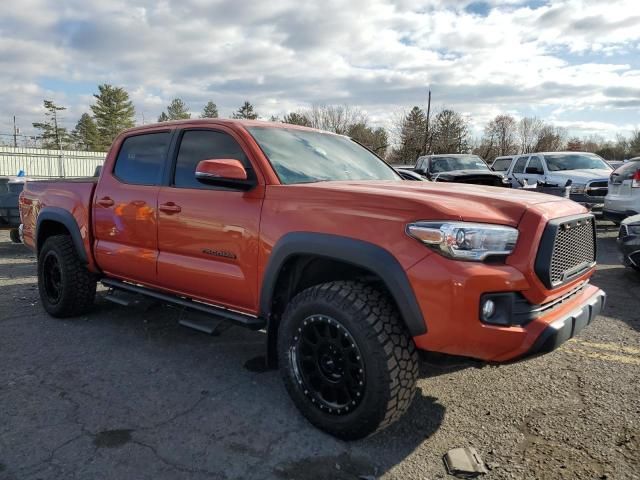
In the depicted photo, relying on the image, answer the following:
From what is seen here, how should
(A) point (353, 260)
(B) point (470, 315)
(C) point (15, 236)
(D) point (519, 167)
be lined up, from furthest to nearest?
(D) point (519, 167) → (C) point (15, 236) → (A) point (353, 260) → (B) point (470, 315)

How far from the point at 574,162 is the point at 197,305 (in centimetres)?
1189

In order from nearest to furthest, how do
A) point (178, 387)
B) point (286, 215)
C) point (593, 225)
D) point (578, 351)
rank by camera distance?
point (286, 215) → point (593, 225) → point (178, 387) → point (578, 351)

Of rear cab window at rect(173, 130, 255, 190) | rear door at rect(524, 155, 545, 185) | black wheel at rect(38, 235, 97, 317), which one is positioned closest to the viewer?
rear cab window at rect(173, 130, 255, 190)

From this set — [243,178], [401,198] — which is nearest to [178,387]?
[243,178]

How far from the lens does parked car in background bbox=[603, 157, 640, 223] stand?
29.0ft

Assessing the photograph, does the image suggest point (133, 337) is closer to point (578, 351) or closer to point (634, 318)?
point (578, 351)

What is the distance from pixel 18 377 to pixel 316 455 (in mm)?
2397

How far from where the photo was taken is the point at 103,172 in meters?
4.68

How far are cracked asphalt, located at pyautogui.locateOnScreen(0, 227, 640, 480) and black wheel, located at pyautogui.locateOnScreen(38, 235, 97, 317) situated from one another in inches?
16.9

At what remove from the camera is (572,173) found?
1187cm

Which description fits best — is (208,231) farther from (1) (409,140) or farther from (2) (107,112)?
(2) (107,112)

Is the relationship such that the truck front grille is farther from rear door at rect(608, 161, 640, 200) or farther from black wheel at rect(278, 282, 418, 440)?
rear door at rect(608, 161, 640, 200)

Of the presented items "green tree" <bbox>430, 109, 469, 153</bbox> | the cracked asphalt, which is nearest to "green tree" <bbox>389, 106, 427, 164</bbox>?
"green tree" <bbox>430, 109, 469, 153</bbox>

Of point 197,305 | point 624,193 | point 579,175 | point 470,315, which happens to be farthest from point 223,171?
point 579,175
